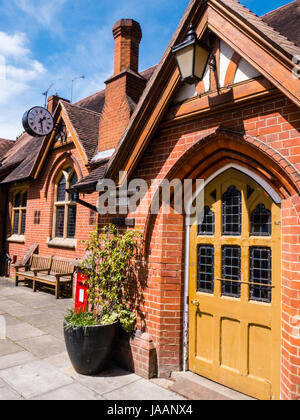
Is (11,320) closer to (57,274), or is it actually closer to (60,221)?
(57,274)

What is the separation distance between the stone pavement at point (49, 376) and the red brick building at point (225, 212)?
0.33 m

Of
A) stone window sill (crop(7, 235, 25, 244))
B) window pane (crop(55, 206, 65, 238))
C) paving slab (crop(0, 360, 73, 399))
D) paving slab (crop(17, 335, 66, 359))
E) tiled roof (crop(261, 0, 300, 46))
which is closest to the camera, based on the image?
paving slab (crop(0, 360, 73, 399))

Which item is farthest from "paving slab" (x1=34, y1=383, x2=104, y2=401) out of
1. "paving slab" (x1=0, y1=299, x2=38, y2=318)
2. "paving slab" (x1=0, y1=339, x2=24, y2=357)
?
"paving slab" (x1=0, y1=299, x2=38, y2=318)

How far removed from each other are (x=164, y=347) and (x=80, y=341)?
113cm

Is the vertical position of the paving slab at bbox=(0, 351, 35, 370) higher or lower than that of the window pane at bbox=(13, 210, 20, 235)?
lower

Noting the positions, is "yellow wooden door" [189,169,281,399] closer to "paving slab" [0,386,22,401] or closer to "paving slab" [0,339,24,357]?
"paving slab" [0,386,22,401]

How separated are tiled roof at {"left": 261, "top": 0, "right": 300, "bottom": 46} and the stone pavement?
5582 mm

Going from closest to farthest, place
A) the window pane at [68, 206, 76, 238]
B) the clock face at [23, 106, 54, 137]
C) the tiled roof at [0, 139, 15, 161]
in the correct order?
1. the clock face at [23, 106, 54, 137]
2. the window pane at [68, 206, 76, 238]
3. the tiled roof at [0, 139, 15, 161]

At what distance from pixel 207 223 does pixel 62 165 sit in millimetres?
7218

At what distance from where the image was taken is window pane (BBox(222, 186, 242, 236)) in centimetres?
376

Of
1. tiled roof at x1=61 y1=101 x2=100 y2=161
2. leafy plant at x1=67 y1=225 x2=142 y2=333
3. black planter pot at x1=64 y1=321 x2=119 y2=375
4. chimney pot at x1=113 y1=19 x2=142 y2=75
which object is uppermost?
chimney pot at x1=113 y1=19 x2=142 y2=75

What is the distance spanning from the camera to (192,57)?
11.6ft

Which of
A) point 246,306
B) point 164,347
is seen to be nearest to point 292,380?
point 246,306

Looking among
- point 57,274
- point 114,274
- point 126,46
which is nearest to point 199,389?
point 114,274
